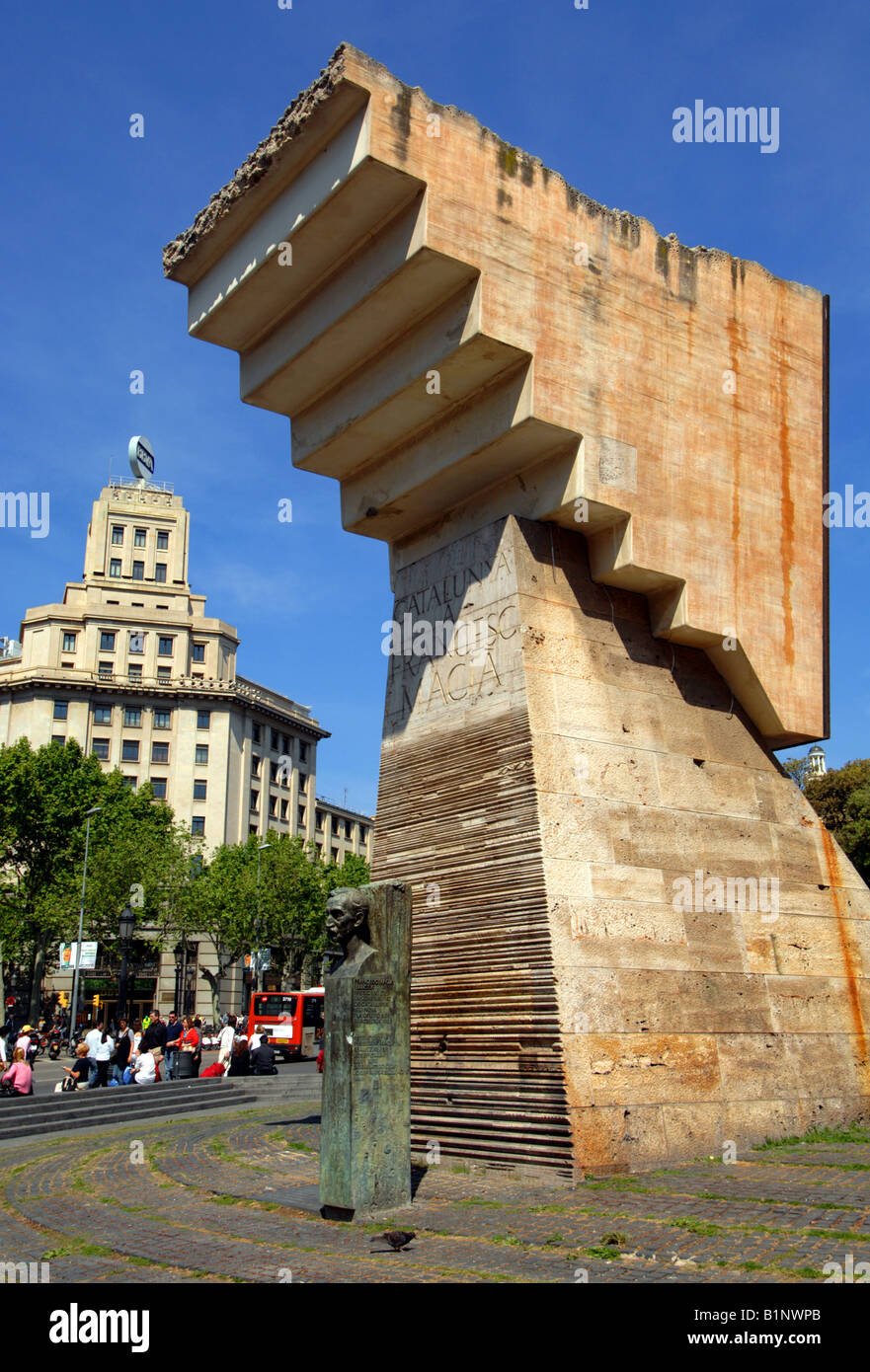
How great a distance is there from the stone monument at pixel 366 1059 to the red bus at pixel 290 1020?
1283 inches

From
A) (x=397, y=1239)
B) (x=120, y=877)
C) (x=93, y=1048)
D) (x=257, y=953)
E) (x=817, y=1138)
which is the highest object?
Result: (x=120, y=877)

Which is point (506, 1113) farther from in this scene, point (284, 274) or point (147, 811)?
point (147, 811)

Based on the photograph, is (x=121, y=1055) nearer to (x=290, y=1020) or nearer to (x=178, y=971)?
(x=290, y=1020)

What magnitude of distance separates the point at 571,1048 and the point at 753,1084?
9.76ft

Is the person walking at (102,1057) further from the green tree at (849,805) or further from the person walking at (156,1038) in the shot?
the green tree at (849,805)

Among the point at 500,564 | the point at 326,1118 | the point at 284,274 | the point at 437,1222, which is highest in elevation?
the point at 284,274

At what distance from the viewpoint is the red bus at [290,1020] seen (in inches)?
1698

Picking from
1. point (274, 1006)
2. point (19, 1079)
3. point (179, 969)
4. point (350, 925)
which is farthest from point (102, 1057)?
point (179, 969)

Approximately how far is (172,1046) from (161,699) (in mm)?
51354

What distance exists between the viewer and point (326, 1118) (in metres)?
10.9

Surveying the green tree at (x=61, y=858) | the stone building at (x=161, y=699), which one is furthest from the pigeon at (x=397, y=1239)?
the stone building at (x=161, y=699)

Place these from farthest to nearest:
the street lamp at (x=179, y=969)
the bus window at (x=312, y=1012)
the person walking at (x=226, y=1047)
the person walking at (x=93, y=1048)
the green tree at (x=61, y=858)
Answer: the street lamp at (x=179, y=969)
the green tree at (x=61, y=858)
the bus window at (x=312, y=1012)
the person walking at (x=226, y=1047)
the person walking at (x=93, y=1048)

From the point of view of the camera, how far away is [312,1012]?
46.1 m
